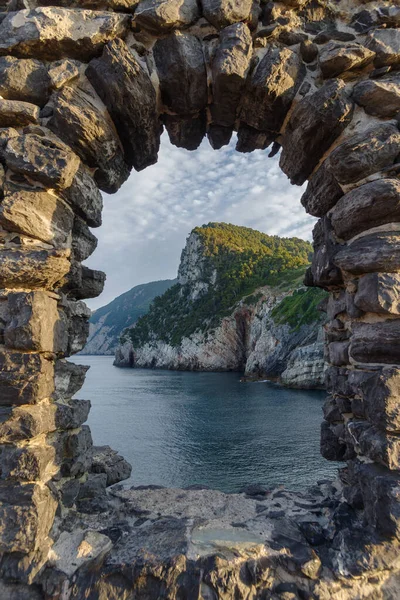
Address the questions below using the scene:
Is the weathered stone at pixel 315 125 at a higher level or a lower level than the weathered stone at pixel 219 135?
lower

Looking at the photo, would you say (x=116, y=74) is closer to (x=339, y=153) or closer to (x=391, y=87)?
(x=339, y=153)

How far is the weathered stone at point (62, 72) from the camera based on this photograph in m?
2.77

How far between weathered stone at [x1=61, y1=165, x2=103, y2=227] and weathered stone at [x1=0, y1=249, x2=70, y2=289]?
596 mm

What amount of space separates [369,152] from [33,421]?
3.19 meters

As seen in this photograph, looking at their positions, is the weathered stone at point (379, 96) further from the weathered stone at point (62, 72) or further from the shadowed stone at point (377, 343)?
the weathered stone at point (62, 72)

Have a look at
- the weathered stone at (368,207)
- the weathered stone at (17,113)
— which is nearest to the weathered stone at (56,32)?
the weathered stone at (17,113)

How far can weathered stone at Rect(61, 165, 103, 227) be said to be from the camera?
9.38 feet

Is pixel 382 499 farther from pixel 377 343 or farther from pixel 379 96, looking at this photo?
pixel 379 96

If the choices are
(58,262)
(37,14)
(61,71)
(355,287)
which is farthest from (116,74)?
(355,287)

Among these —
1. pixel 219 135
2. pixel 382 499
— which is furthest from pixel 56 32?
pixel 382 499

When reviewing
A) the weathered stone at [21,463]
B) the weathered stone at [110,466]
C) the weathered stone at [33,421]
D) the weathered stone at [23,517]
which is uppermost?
the weathered stone at [33,421]

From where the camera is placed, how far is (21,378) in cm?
235

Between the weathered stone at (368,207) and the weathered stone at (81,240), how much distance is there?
7.29 feet

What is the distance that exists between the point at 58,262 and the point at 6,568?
78.0 inches
